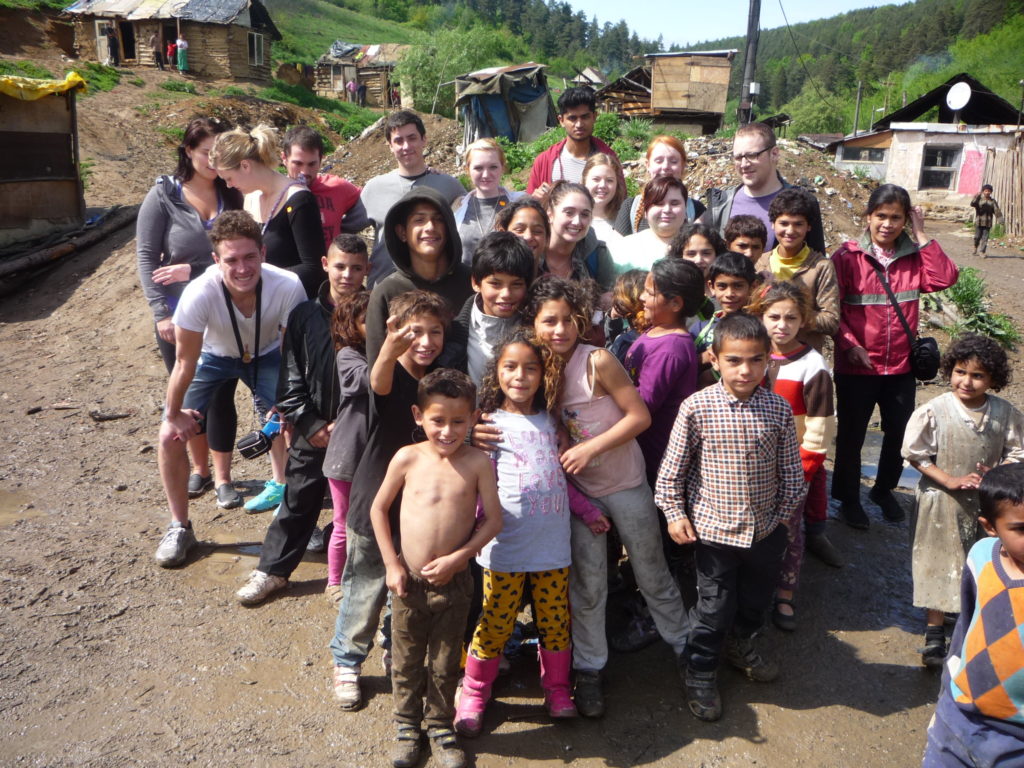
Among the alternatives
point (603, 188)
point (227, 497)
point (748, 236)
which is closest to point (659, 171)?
point (603, 188)

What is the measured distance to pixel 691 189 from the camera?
11.6 metres

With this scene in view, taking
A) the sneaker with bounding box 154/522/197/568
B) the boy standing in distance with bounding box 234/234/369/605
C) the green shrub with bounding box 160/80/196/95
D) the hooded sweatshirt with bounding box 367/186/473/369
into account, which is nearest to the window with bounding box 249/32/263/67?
the green shrub with bounding box 160/80/196/95

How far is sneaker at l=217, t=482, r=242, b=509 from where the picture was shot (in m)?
4.54

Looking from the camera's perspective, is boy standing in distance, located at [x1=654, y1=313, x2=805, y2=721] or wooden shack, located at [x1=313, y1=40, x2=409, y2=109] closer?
boy standing in distance, located at [x1=654, y1=313, x2=805, y2=721]

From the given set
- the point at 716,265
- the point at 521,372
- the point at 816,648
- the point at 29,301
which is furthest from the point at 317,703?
the point at 29,301

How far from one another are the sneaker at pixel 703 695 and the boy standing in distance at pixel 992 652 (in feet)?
2.80

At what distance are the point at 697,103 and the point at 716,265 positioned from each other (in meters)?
18.9

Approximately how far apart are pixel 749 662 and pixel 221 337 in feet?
9.51

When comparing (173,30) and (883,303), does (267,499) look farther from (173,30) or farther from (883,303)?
(173,30)

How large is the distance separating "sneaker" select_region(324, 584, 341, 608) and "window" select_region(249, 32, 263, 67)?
1314 inches

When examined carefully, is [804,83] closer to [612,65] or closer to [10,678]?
[612,65]

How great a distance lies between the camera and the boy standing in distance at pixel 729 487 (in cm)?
266

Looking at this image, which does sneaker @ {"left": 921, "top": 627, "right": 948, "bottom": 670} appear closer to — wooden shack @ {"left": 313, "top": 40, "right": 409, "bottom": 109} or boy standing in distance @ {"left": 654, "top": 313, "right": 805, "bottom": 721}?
boy standing in distance @ {"left": 654, "top": 313, "right": 805, "bottom": 721}

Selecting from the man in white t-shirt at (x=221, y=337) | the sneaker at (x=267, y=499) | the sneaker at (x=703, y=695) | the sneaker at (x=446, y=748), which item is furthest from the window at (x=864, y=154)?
the sneaker at (x=446, y=748)
